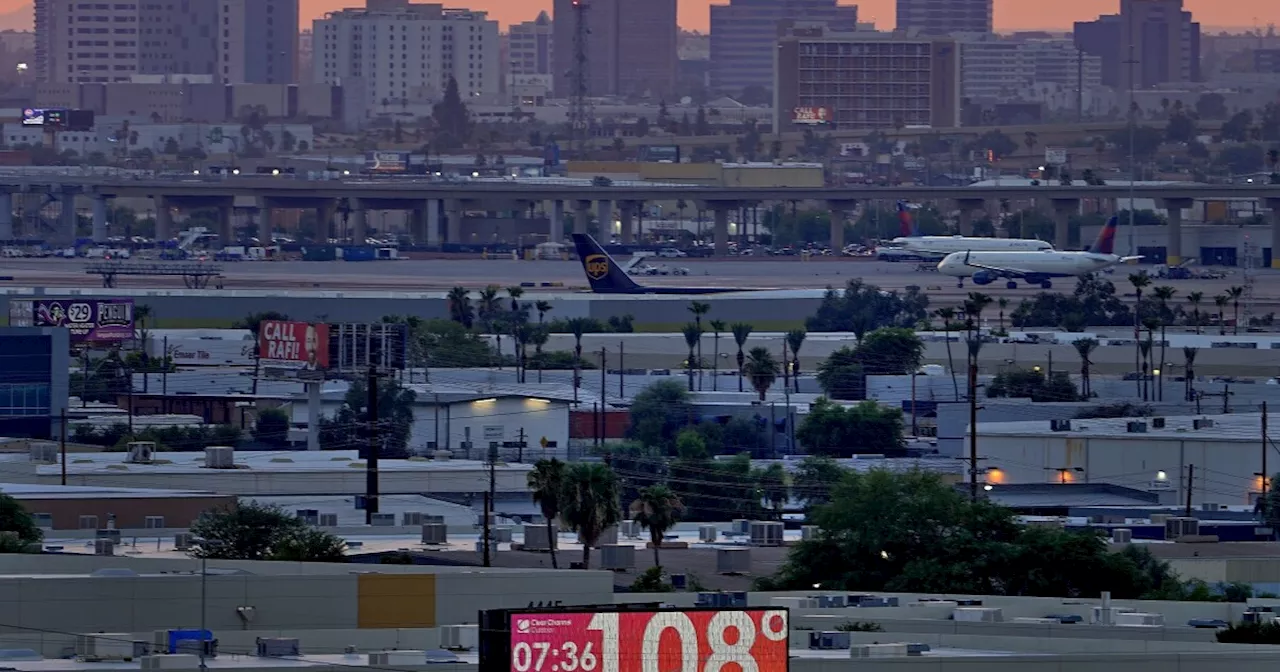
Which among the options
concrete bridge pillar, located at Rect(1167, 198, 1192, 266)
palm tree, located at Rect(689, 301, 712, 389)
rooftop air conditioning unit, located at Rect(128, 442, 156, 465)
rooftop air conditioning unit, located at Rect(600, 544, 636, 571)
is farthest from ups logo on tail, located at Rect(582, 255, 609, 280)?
rooftop air conditioning unit, located at Rect(600, 544, 636, 571)

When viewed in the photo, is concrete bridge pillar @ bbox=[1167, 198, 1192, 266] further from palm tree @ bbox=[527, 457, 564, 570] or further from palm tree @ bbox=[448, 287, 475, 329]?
palm tree @ bbox=[527, 457, 564, 570]

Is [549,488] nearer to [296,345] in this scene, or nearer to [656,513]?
[656,513]

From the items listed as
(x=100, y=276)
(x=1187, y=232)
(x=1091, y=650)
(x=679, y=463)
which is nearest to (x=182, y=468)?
(x=679, y=463)

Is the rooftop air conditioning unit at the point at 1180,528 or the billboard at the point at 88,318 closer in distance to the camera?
the rooftop air conditioning unit at the point at 1180,528

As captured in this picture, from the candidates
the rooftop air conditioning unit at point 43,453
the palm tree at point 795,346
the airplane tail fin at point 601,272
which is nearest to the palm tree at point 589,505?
the rooftop air conditioning unit at point 43,453

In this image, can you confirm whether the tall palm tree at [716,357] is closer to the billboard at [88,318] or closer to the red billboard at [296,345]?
the billboard at [88,318]

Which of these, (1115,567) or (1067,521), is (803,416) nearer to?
(1067,521)

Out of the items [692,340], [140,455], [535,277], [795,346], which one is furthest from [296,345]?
[535,277]
